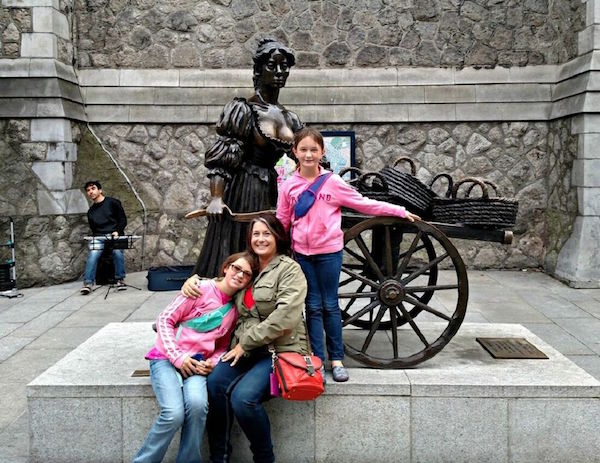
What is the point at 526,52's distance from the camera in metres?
9.59

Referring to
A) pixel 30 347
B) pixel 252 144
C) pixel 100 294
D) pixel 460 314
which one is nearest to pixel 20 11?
pixel 100 294

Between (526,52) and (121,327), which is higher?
(526,52)

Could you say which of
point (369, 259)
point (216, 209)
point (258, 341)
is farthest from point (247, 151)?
point (258, 341)

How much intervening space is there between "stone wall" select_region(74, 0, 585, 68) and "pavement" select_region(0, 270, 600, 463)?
3.35m

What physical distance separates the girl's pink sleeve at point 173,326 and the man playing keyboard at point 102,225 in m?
5.49

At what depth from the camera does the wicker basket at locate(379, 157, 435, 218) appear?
3.90m

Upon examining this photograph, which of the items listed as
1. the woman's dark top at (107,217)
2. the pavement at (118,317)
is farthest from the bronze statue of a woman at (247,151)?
the woman's dark top at (107,217)

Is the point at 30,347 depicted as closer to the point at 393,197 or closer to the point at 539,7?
the point at 393,197

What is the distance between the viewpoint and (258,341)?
10.2 ft

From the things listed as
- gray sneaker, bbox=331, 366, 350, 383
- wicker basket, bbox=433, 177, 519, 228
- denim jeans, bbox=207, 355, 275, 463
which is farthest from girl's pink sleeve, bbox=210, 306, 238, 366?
wicker basket, bbox=433, 177, 519, 228

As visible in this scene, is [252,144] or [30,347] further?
[30,347]

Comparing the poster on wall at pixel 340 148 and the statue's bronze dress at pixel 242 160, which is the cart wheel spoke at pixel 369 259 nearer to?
the statue's bronze dress at pixel 242 160

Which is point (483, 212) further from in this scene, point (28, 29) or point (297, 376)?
point (28, 29)

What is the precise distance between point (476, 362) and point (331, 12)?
7167mm
